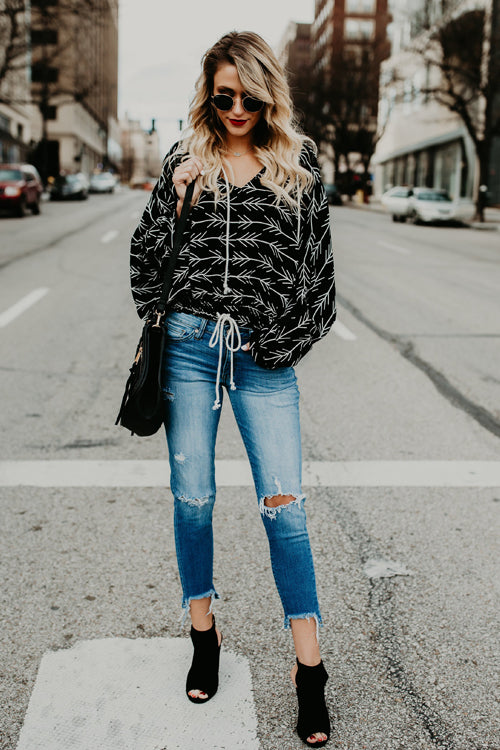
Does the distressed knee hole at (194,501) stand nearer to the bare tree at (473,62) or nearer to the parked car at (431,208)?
the parked car at (431,208)

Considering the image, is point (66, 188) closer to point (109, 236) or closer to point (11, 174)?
point (11, 174)

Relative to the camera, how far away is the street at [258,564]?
91.2 inches

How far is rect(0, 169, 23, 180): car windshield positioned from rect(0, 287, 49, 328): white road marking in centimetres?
1654

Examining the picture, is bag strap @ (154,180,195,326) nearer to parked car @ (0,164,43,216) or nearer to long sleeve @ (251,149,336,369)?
long sleeve @ (251,149,336,369)

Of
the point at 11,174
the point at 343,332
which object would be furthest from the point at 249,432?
the point at 11,174

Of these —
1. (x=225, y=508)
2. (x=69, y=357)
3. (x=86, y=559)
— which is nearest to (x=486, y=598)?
(x=225, y=508)

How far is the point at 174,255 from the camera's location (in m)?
2.25

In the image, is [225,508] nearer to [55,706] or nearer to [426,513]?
[426,513]

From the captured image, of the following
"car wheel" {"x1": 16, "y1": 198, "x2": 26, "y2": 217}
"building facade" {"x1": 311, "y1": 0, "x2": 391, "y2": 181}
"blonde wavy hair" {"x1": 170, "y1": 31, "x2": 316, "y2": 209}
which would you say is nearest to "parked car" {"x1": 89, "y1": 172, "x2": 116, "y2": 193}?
"building facade" {"x1": 311, "y1": 0, "x2": 391, "y2": 181}

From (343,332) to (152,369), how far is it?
662cm

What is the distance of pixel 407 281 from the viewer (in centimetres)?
1264

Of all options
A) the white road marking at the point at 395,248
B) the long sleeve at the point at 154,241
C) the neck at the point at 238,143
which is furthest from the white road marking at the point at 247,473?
the white road marking at the point at 395,248

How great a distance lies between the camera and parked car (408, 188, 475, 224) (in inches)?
1128

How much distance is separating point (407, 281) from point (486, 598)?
10.0 m
